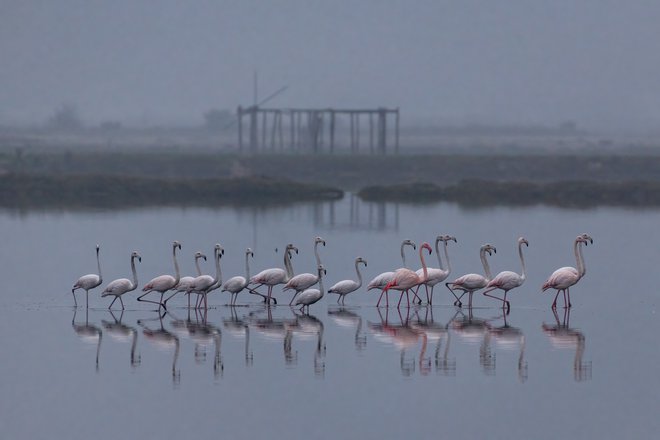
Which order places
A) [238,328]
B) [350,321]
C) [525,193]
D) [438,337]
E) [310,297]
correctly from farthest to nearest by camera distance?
1. [525,193]
2. [310,297]
3. [350,321]
4. [238,328]
5. [438,337]

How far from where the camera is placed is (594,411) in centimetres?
1414

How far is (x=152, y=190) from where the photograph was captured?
52.6 metres

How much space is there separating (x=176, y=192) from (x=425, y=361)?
36.7 meters

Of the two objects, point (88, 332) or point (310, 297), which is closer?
point (88, 332)

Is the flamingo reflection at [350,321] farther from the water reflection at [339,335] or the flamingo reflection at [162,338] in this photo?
the flamingo reflection at [162,338]

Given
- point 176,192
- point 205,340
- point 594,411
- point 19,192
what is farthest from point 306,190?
point 594,411

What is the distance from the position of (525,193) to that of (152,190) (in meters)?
14.6

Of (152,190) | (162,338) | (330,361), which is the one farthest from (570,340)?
(152,190)

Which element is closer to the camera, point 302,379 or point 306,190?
point 302,379

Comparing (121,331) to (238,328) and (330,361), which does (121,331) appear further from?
(330,361)

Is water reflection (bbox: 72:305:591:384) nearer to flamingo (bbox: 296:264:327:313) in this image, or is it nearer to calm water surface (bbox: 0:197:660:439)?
calm water surface (bbox: 0:197:660:439)

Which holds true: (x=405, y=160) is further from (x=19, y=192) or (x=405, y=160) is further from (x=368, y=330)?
(x=368, y=330)

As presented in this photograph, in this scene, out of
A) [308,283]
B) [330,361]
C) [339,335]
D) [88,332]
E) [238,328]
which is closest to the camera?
[330,361]

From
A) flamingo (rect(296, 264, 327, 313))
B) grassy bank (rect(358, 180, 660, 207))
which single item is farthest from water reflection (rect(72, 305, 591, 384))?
grassy bank (rect(358, 180, 660, 207))
